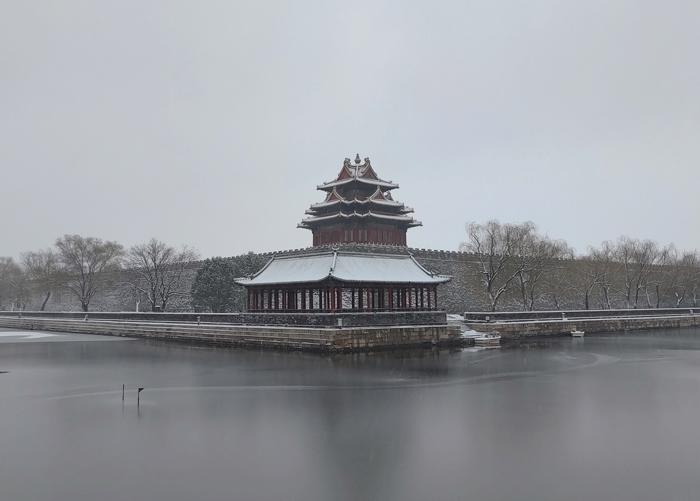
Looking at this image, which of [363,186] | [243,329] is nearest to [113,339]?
[243,329]

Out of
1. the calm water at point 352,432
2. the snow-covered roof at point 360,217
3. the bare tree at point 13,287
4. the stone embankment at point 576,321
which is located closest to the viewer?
the calm water at point 352,432

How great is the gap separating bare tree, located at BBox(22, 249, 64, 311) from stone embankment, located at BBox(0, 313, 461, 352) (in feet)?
69.6

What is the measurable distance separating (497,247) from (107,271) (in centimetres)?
3811

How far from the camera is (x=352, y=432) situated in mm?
11680

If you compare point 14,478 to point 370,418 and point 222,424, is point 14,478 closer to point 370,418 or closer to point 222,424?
point 222,424

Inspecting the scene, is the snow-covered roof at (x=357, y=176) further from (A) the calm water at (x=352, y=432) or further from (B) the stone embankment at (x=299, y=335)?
(A) the calm water at (x=352, y=432)

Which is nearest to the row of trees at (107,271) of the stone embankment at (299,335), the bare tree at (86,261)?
the bare tree at (86,261)

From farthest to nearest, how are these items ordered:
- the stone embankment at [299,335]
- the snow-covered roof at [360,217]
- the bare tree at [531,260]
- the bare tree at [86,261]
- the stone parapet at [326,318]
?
the bare tree at [86,261], the snow-covered roof at [360,217], the bare tree at [531,260], the stone parapet at [326,318], the stone embankment at [299,335]

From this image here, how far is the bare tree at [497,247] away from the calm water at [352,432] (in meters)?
24.1

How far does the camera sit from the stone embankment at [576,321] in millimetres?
35719

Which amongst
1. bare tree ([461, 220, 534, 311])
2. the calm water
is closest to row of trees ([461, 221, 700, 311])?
bare tree ([461, 220, 534, 311])

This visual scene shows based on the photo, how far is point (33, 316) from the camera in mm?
50906

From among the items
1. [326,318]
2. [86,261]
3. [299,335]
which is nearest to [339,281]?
[326,318]

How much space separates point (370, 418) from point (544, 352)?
17.3m
